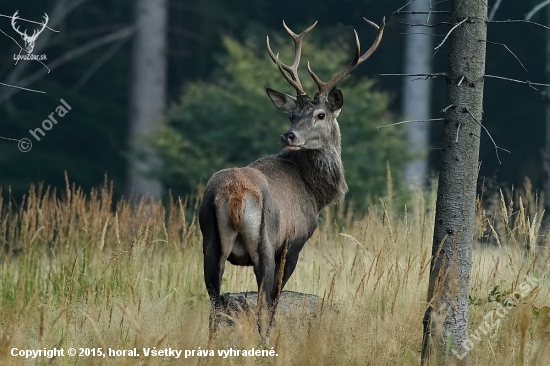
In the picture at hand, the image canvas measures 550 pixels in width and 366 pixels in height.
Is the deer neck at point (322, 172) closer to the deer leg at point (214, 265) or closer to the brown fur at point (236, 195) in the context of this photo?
the brown fur at point (236, 195)

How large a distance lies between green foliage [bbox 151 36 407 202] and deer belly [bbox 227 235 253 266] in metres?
8.43

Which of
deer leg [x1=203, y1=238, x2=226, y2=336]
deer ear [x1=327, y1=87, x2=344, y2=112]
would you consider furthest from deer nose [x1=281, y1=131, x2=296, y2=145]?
deer leg [x1=203, y1=238, x2=226, y2=336]

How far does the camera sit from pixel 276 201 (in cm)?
566

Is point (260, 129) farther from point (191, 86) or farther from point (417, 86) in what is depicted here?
point (417, 86)

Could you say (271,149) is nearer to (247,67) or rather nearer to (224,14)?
(247,67)

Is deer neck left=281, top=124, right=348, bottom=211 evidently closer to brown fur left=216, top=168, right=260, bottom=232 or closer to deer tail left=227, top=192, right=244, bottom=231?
brown fur left=216, top=168, right=260, bottom=232

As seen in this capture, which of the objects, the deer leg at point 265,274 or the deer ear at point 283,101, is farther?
the deer ear at point 283,101

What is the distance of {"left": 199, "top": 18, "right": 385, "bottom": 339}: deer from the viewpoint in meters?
5.25

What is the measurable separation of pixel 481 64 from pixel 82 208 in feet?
10.2

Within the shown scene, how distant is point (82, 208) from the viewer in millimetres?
6254

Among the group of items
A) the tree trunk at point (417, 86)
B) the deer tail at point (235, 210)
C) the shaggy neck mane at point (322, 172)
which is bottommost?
the deer tail at point (235, 210)

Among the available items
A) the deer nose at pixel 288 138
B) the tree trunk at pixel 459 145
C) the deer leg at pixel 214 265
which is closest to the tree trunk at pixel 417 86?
the deer nose at pixel 288 138

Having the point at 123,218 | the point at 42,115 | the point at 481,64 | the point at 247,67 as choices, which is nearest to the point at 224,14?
the point at 42,115

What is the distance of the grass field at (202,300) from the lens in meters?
4.59
